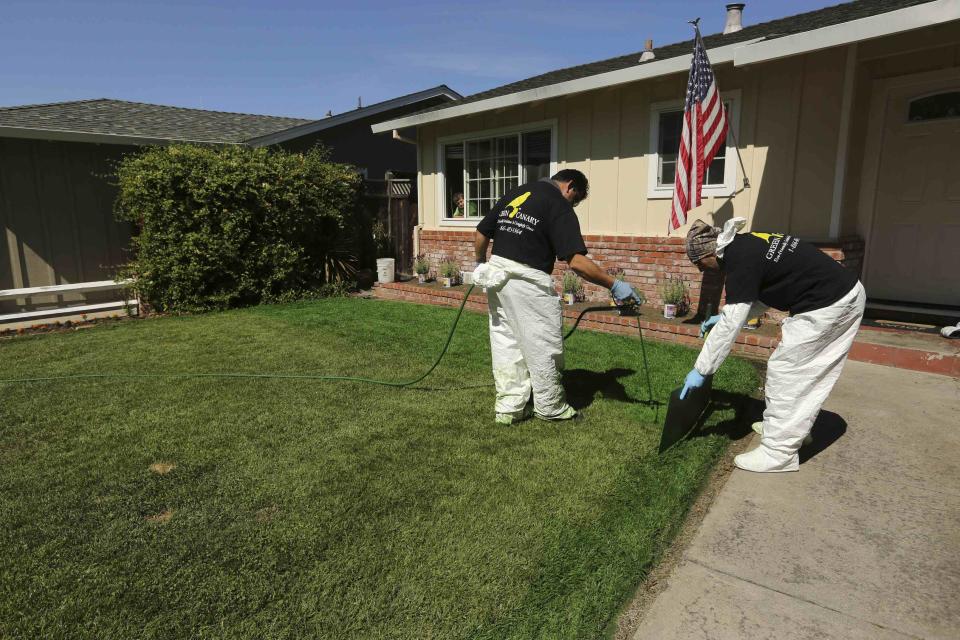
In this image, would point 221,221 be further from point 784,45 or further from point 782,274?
point 782,274

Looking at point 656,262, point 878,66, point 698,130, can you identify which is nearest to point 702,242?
point 698,130

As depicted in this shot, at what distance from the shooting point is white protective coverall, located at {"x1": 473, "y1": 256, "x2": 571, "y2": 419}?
359 centimetres

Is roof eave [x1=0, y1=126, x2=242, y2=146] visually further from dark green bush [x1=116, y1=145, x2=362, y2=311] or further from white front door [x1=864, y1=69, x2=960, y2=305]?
white front door [x1=864, y1=69, x2=960, y2=305]

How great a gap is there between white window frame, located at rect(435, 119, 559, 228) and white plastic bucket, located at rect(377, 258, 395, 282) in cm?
118

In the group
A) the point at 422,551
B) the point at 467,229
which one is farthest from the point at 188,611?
the point at 467,229

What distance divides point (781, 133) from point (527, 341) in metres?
4.61

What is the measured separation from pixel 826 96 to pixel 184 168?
8.30 metres

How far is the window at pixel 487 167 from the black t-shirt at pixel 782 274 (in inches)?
232

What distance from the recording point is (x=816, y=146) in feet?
20.1

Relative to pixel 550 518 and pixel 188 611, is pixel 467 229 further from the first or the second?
pixel 188 611

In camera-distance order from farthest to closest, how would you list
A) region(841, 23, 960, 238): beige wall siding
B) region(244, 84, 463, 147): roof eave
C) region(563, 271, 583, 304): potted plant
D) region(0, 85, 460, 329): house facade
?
region(244, 84, 463, 147): roof eave < region(0, 85, 460, 329): house facade < region(563, 271, 583, 304): potted plant < region(841, 23, 960, 238): beige wall siding

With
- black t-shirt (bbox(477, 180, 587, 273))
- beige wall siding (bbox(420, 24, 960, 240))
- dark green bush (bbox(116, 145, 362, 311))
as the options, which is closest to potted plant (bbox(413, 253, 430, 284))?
dark green bush (bbox(116, 145, 362, 311))

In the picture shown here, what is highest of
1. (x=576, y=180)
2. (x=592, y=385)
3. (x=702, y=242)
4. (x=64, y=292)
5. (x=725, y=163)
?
(x=725, y=163)

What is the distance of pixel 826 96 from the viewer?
6000 mm
